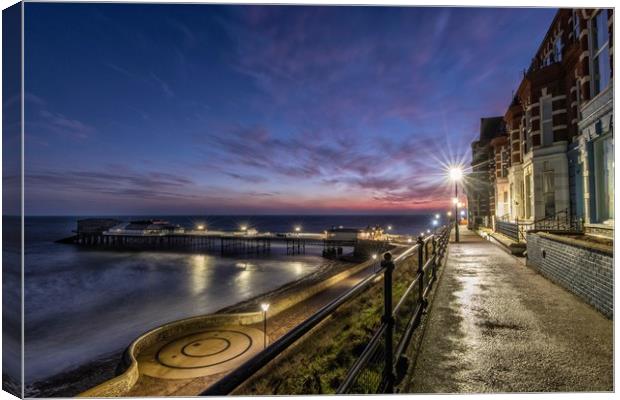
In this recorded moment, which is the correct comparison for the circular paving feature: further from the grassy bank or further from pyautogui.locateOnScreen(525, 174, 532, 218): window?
pyautogui.locateOnScreen(525, 174, 532, 218): window

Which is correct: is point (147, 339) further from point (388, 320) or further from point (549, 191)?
point (549, 191)

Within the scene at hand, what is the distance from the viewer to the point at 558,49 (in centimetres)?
1828

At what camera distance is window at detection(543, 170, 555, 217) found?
1783 centimetres

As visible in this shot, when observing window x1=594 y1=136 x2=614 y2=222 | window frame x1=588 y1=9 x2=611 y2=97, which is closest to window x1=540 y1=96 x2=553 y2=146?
window frame x1=588 y1=9 x2=611 y2=97

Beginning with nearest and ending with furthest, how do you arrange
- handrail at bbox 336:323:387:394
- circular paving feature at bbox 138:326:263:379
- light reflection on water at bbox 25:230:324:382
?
handrail at bbox 336:323:387:394
circular paving feature at bbox 138:326:263:379
light reflection on water at bbox 25:230:324:382

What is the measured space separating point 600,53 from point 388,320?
50.8ft

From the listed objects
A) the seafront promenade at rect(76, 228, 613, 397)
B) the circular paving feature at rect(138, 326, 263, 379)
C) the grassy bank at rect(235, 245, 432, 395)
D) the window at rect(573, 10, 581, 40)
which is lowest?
the circular paving feature at rect(138, 326, 263, 379)

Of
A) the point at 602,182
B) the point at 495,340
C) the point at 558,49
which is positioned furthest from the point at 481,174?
the point at 495,340

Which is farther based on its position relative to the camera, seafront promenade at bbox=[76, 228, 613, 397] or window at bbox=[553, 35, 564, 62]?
window at bbox=[553, 35, 564, 62]

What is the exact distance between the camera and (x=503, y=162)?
97.9 feet

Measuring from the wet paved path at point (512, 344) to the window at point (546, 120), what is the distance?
1501cm

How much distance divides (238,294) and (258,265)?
62.5 feet

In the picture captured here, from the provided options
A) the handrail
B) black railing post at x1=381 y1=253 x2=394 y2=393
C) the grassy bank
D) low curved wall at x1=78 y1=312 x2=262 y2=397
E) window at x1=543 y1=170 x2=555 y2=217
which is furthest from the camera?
window at x1=543 y1=170 x2=555 y2=217

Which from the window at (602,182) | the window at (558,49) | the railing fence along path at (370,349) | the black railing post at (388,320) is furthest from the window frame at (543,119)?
the black railing post at (388,320)
